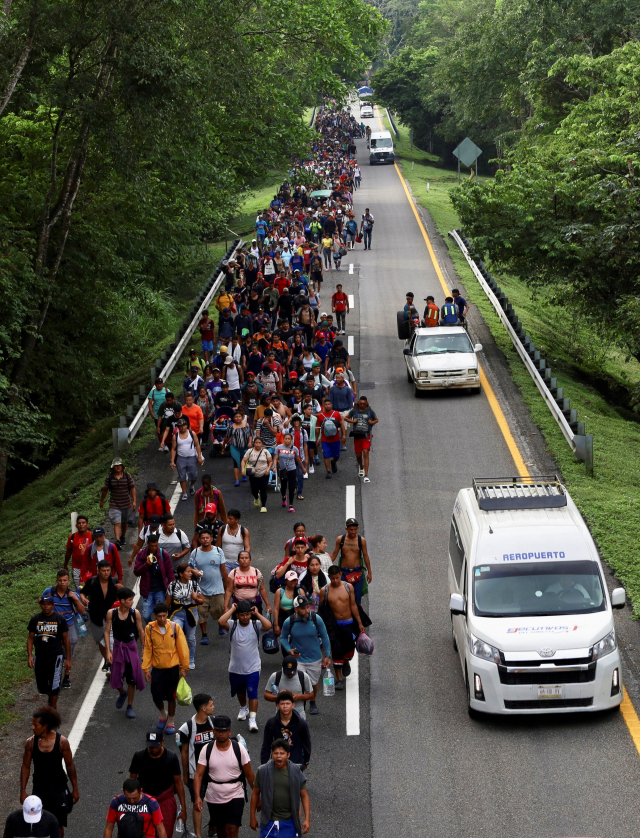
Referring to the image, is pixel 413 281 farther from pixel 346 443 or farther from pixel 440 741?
pixel 440 741

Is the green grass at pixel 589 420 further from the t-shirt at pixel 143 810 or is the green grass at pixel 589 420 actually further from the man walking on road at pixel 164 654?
the t-shirt at pixel 143 810

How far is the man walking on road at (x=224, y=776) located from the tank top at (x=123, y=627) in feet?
10.8

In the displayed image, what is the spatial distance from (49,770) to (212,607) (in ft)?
14.8

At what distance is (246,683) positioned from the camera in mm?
11414

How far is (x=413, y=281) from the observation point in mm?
39281

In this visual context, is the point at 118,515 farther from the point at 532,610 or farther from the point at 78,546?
the point at 532,610

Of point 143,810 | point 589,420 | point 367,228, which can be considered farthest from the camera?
point 367,228

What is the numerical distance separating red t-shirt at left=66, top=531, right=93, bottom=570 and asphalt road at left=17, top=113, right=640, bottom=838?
6.65 feet

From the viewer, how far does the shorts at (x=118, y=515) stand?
16859mm

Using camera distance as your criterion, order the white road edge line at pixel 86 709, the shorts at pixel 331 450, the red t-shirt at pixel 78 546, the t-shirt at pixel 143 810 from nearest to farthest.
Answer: the t-shirt at pixel 143 810, the white road edge line at pixel 86 709, the red t-shirt at pixel 78 546, the shorts at pixel 331 450

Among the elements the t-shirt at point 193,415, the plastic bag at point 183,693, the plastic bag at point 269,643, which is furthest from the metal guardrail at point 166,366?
the plastic bag at point 183,693

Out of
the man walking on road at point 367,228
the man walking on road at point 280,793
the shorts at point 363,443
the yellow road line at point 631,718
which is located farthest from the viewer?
the man walking on road at point 367,228

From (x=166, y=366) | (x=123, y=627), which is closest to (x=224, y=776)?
(x=123, y=627)

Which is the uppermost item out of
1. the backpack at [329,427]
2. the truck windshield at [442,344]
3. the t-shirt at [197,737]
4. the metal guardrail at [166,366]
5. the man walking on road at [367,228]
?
the t-shirt at [197,737]
